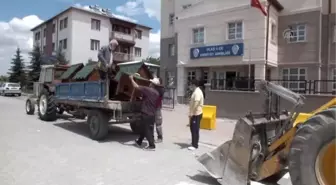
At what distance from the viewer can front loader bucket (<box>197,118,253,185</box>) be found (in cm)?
452

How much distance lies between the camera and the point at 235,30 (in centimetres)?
2041

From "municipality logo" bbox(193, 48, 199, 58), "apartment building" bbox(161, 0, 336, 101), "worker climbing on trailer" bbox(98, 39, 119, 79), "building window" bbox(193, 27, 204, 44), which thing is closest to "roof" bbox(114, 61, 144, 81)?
"worker climbing on trailer" bbox(98, 39, 119, 79)

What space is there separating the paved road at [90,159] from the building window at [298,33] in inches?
511

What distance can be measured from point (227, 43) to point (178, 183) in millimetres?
16592

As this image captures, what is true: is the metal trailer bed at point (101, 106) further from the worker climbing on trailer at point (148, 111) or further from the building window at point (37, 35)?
the building window at point (37, 35)

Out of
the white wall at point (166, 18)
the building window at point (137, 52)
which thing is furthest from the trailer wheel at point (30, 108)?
the building window at point (137, 52)

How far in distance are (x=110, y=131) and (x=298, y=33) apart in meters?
15.6

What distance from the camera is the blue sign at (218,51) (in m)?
19.9

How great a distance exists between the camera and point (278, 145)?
14.2 feet

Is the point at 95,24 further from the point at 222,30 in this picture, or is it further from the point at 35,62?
the point at 222,30

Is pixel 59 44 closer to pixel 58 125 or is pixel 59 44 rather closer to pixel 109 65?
pixel 58 125

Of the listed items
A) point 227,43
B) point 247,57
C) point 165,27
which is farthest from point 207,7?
point 165,27

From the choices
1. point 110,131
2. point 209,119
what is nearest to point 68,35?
point 110,131

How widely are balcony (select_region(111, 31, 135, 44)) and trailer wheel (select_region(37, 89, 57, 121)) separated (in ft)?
107
